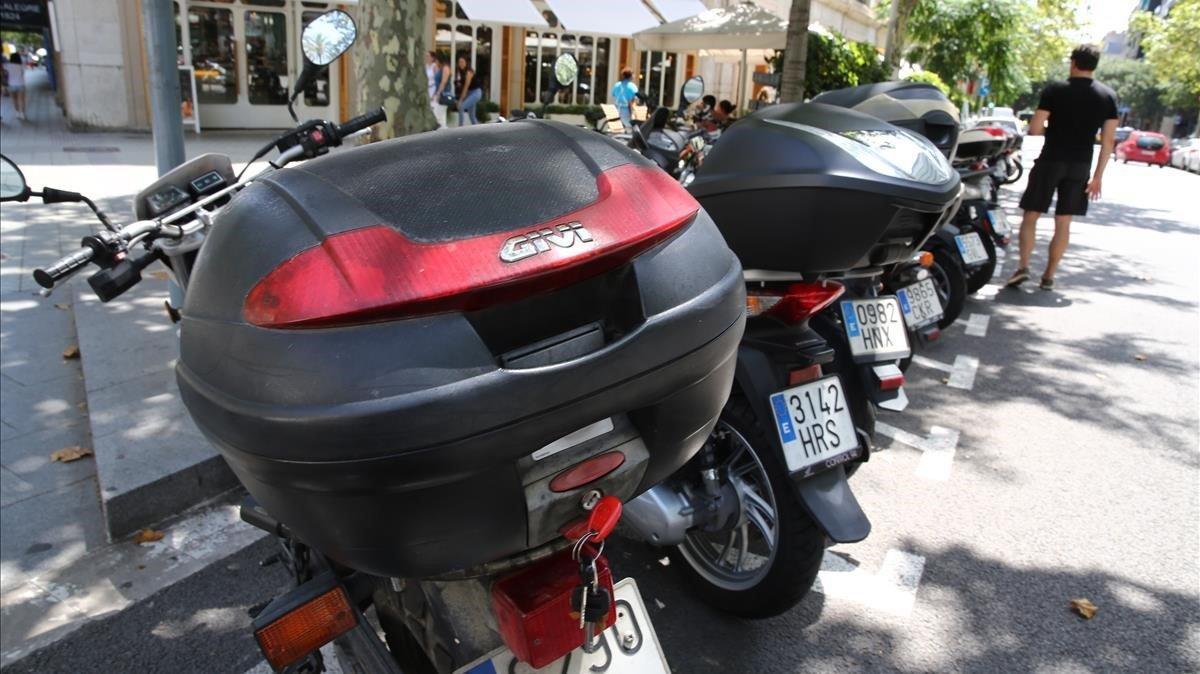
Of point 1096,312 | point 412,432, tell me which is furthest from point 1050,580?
point 1096,312

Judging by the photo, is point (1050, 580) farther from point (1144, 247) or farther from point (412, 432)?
point (1144, 247)

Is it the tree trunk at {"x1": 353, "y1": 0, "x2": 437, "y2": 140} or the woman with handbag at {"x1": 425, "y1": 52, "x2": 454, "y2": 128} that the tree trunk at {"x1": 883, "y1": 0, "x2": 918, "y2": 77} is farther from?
the tree trunk at {"x1": 353, "y1": 0, "x2": 437, "y2": 140}

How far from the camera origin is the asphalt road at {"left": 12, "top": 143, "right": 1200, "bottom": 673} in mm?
2533

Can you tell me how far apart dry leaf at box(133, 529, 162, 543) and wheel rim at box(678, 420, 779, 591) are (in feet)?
6.33

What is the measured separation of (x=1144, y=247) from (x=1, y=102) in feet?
80.0

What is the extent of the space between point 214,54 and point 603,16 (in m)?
8.03

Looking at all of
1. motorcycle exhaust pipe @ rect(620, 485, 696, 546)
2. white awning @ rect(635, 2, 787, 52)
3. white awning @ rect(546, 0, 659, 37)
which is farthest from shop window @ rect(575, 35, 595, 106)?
motorcycle exhaust pipe @ rect(620, 485, 696, 546)

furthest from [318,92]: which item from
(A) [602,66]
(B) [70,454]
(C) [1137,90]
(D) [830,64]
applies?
(C) [1137,90]

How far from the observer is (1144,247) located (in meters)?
9.89

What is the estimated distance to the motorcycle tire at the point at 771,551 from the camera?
238 cm

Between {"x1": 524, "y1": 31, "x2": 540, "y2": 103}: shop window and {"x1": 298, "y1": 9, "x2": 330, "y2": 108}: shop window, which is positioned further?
{"x1": 524, "y1": 31, "x2": 540, "y2": 103}: shop window

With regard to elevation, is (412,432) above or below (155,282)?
above

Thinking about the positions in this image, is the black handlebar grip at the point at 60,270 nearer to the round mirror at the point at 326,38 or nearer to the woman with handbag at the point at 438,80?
the round mirror at the point at 326,38

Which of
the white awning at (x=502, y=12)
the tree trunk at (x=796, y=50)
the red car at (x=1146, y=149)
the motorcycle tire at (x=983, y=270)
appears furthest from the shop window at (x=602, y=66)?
the red car at (x=1146, y=149)
